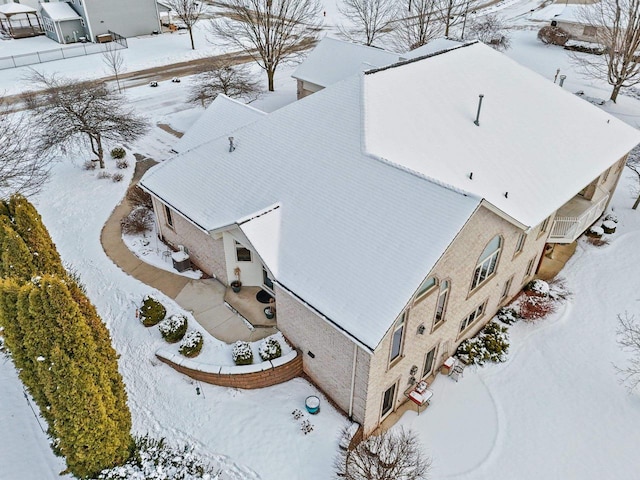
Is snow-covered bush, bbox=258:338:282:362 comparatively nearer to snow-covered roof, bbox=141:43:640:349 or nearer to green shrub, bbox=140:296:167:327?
snow-covered roof, bbox=141:43:640:349

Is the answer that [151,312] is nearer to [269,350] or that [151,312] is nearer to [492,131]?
[269,350]

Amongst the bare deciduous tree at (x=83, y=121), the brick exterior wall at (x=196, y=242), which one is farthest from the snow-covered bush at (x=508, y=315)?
the bare deciduous tree at (x=83, y=121)

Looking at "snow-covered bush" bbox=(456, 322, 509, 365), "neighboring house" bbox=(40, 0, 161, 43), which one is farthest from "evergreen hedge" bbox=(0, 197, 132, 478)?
"neighboring house" bbox=(40, 0, 161, 43)

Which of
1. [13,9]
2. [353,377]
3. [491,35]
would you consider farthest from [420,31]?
[13,9]

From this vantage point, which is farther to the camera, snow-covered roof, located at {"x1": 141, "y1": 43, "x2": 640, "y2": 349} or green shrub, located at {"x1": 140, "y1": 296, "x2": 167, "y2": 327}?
green shrub, located at {"x1": 140, "y1": 296, "x2": 167, "y2": 327}

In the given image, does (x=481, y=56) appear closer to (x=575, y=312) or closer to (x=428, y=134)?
(x=428, y=134)

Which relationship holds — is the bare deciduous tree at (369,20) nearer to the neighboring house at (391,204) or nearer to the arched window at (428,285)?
the neighboring house at (391,204)
